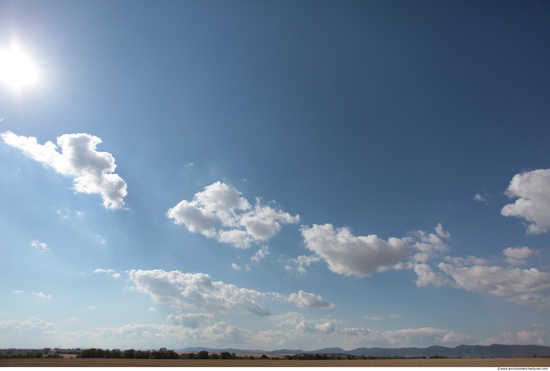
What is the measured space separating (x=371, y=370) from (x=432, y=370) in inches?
121

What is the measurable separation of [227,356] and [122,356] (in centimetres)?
1176

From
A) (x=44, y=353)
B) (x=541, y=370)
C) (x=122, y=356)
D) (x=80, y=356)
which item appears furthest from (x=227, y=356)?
(x=541, y=370)

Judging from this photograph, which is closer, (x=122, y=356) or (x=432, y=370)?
(x=432, y=370)

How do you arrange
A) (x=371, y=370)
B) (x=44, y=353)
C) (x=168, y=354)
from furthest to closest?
(x=168, y=354)
(x=44, y=353)
(x=371, y=370)

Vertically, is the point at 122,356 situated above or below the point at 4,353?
below

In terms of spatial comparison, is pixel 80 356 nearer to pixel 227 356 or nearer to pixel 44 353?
pixel 44 353

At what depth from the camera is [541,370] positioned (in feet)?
54.0

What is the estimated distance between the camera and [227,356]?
41.0 metres

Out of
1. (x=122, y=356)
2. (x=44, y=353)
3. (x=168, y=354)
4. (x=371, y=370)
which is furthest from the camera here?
(x=168, y=354)

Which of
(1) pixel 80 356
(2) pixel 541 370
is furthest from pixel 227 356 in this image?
(2) pixel 541 370

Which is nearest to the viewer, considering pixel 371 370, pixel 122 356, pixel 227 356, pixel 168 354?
pixel 371 370

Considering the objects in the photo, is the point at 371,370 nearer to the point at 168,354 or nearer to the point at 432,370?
the point at 432,370

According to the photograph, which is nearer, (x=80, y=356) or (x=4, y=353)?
(x=4, y=353)

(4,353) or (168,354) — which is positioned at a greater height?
(4,353)
